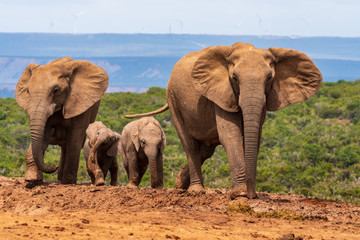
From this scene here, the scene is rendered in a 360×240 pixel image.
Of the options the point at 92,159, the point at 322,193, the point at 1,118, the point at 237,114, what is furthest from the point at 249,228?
the point at 1,118

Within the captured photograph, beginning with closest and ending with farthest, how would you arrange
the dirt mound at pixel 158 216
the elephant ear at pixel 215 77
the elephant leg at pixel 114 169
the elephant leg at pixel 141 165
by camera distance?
the dirt mound at pixel 158 216, the elephant ear at pixel 215 77, the elephant leg at pixel 141 165, the elephant leg at pixel 114 169

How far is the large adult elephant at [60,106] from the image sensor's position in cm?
1187

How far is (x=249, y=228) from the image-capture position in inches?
346

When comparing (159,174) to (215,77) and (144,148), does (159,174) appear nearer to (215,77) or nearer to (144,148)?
(144,148)

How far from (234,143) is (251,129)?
561 mm

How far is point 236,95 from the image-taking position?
10719mm

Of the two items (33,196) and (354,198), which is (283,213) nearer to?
(33,196)

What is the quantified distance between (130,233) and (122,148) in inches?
249

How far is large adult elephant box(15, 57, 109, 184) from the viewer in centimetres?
1187

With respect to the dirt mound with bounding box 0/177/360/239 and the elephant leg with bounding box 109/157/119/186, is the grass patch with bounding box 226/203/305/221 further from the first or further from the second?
the elephant leg with bounding box 109/157/119/186

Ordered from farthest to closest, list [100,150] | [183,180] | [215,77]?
[100,150] < [183,180] < [215,77]

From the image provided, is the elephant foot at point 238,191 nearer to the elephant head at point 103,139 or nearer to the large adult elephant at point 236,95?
the large adult elephant at point 236,95

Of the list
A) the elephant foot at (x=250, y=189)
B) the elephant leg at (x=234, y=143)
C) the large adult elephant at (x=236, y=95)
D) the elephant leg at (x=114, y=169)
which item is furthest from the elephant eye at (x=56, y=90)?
the elephant foot at (x=250, y=189)

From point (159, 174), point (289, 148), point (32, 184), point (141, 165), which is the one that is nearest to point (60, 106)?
point (32, 184)
